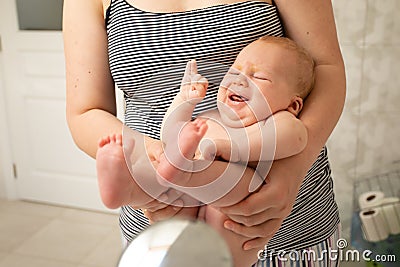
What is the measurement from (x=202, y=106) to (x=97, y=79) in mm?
179

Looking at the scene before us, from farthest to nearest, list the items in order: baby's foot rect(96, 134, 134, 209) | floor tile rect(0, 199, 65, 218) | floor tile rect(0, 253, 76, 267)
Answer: floor tile rect(0, 199, 65, 218) < floor tile rect(0, 253, 76, 267) < baby's foot rect(96, 134, 134, 209)

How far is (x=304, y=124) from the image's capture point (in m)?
0.73

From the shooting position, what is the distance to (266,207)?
0.62m

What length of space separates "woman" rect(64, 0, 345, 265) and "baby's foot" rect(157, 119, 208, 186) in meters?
0.16

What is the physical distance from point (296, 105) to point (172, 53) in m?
0.21

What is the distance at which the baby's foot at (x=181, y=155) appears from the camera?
565 millimetres

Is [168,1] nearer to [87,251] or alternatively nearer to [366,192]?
[366,192]

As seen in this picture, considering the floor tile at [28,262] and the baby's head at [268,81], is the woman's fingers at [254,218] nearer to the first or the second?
the baby's head at [268,81]

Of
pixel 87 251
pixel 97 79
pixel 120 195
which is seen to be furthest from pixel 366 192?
pixel 120 195

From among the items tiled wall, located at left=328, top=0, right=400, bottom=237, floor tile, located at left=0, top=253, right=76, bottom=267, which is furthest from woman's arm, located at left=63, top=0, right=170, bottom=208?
floor tile, located at left=0, top=253, right=76, bottom=267

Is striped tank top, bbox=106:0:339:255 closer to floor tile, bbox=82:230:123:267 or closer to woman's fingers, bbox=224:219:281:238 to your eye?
woman's fingers, bbox=224:219:281:238

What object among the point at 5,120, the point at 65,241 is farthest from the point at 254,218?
the point at 5,120

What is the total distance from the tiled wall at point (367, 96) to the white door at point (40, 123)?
135 cm

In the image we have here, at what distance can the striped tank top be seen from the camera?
77 centimetres
